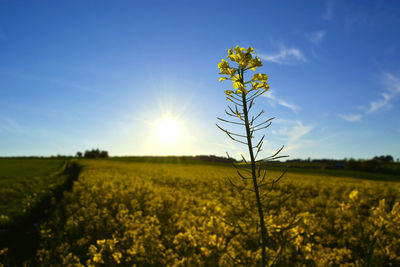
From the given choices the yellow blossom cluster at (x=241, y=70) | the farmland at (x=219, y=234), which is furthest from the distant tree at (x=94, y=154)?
the yellow blossom cluster at (x=241, y=70)

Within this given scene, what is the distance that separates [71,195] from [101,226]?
5.39 m

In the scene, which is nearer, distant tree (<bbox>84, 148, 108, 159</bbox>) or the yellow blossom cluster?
the yellow blossom cluster

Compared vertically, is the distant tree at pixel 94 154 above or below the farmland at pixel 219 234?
above

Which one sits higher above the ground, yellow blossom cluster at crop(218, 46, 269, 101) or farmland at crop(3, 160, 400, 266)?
yellow blossom cluster at crop(218, 46, 269, 101)

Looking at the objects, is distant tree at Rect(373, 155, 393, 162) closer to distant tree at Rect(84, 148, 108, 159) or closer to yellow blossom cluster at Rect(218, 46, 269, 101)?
yellow blossom cluster at Rect(218, 46, 269, 101)

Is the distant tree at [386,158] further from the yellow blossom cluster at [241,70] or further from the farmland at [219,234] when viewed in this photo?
the yellow blossom cluster at [241,70]

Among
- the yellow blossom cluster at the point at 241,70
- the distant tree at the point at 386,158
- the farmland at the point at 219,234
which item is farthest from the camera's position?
the distant tree at the point at 386,158

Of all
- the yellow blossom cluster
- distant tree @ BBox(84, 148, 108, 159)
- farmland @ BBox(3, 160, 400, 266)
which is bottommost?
farmland @ BBox(3, 160, 400, 266)

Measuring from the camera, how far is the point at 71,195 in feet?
38.0

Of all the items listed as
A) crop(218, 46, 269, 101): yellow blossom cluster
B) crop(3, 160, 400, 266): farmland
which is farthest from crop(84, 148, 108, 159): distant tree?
crop(218, 46, 269, 101): yellow blossom cluster

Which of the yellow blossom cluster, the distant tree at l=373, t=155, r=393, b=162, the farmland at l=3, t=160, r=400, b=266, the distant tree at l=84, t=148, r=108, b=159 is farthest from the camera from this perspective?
the distant tree at l=84, t=148, r=108, b=159

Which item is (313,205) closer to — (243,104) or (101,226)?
(101,226)

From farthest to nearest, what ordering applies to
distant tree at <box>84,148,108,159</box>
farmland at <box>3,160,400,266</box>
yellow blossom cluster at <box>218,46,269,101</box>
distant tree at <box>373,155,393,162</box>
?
distant tree at <box>84,148,108,159</box> < distant tree at <box>373,155,393,162</box> < farmland at <box>3,160,400,266</box> < yellow blossom cluster at <box>218,46,269,101</box>

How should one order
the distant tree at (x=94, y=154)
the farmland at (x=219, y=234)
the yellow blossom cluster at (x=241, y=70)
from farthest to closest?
the distant tree at (x=94, y=154) → the farmland at (x=219, y=234) → the yellow blossom cluster at (x=241, y=70)
